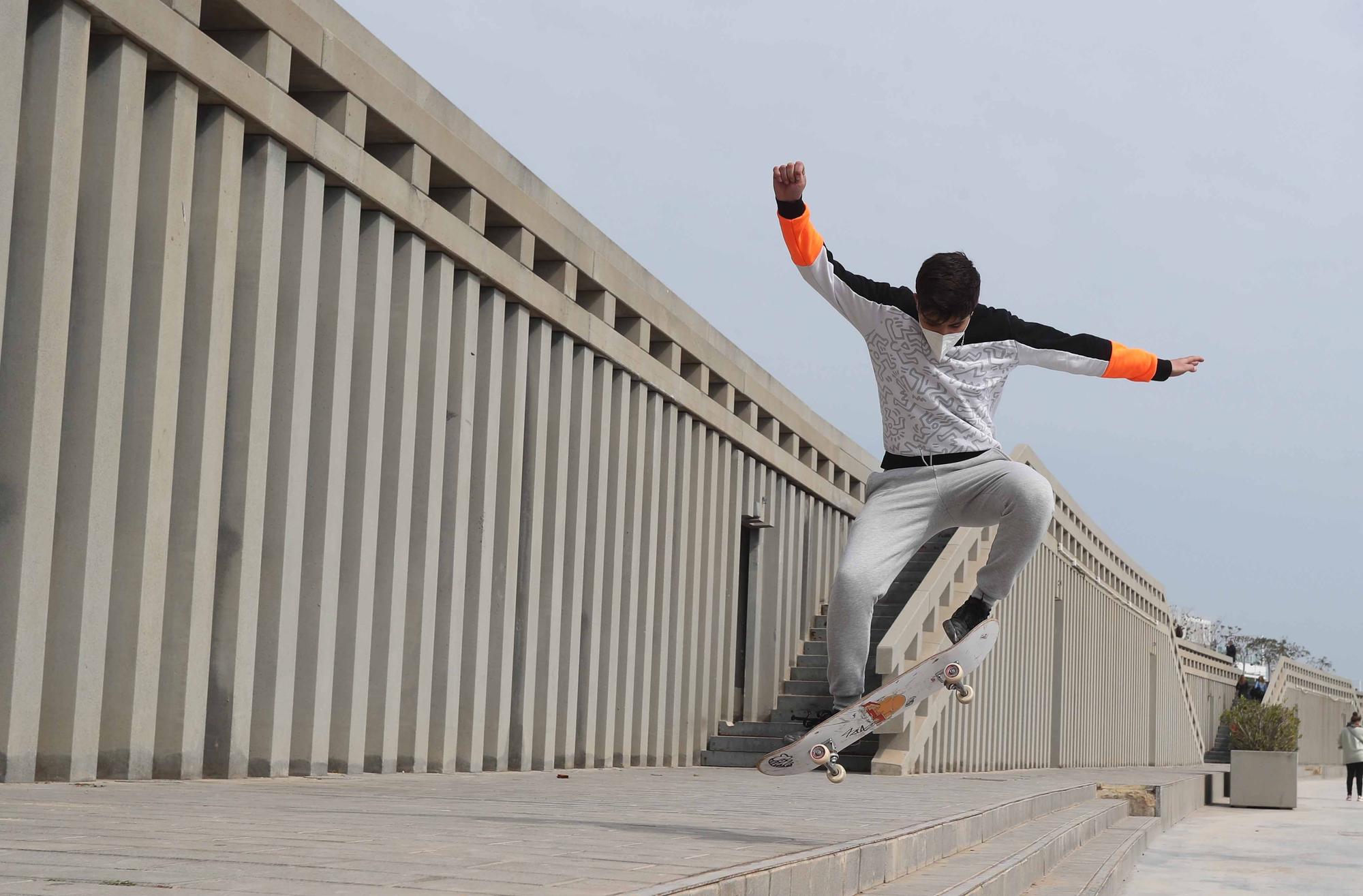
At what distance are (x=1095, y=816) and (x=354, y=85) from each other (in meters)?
7.53

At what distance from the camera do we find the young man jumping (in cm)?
540

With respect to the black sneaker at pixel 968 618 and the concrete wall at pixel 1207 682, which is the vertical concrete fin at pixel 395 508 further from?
the concrete wall at pixel 1207 682

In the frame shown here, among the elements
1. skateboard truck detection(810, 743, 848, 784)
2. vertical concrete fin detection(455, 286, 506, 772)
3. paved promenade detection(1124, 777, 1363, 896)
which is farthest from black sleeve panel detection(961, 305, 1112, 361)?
vertical concrete fin detection(455, 286, 506, 772)

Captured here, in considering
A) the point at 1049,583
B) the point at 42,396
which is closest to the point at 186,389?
the point at 42,396

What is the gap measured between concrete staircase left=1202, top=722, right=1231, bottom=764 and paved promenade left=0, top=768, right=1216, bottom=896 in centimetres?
3762

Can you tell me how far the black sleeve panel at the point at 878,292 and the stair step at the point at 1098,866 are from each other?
9.71 ft

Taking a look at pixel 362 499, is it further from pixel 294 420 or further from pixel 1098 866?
pixel 1098 866

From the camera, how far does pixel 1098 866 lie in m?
8.31

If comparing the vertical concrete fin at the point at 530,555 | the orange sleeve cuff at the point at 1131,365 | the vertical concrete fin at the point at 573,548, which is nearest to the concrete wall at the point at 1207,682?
the vertical concrete fin at the point at 573,548

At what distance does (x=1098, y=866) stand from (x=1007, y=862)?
2201 millimetres

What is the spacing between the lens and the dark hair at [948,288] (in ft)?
17.6

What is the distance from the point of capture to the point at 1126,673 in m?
29.7

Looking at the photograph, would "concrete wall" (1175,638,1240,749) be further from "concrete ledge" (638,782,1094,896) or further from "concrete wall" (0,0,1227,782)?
"concrete ledge" (638,782,1094,896)

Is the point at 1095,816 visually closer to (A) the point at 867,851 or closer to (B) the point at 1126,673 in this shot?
(A) the point at 867,851
